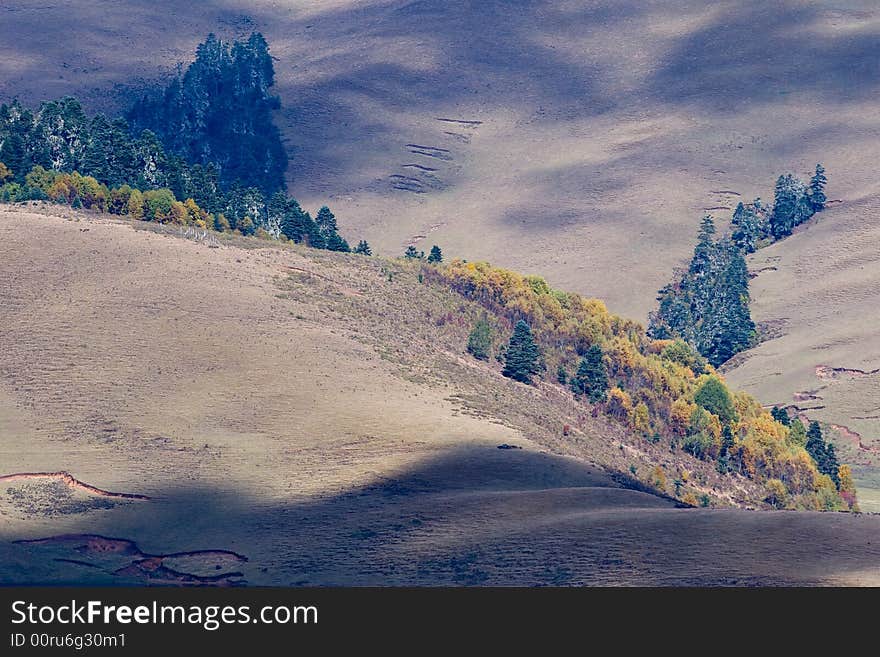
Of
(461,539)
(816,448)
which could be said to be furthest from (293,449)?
(816,448)

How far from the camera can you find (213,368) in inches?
2776

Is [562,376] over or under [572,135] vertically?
under

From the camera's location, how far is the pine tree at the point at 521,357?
87375 mm

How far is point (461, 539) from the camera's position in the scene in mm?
46844

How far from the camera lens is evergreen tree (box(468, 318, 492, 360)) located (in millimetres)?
88438

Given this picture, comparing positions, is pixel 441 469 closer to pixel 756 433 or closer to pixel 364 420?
pixel 364 420

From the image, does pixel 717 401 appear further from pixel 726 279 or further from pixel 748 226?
pixel 748 226

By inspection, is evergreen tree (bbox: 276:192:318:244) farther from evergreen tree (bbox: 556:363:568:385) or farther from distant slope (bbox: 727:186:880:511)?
distant slope (bbox: 727:186:880:511)

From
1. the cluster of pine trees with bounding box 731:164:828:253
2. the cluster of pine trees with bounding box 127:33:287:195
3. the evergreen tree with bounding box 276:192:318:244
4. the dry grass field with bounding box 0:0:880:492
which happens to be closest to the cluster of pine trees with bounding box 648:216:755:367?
the dry grass field with bounding box 0:0:880:492

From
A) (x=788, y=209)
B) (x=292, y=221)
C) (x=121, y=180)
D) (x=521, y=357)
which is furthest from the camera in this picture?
(x=788, y=209)

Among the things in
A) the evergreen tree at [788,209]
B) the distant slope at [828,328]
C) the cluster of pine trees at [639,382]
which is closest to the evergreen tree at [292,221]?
the cluster of pine trees at [639,382]

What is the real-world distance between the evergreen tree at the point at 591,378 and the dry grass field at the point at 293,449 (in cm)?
300

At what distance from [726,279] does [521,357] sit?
58258 mm

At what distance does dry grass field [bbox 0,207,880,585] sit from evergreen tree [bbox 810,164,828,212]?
7105 centimetres
